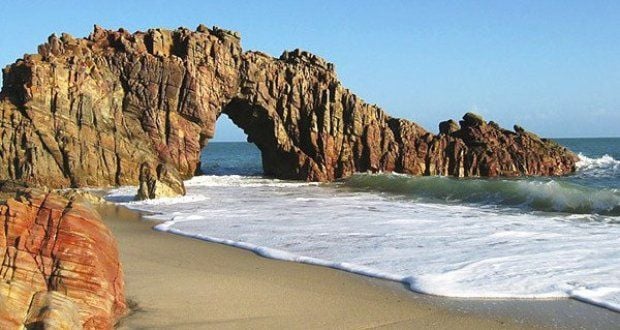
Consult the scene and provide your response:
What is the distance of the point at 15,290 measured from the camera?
5293mm

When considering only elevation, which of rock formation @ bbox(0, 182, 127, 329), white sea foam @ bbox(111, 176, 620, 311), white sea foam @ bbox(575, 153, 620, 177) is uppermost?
white sea foam @ bbox(575, 153, 620, 177)

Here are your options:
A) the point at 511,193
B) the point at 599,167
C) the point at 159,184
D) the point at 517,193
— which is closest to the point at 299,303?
the point at 159,184

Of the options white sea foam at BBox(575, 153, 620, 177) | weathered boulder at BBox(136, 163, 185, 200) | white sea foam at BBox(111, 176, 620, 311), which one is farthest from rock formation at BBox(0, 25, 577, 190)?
white sea foam at BBox(111, 176, 620, 311)

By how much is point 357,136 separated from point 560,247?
25281 mm

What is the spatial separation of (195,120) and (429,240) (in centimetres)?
2307

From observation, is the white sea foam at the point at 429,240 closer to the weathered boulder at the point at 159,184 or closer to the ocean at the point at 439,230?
the ocean at the point at 439,230

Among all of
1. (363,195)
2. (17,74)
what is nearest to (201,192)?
(363,195)

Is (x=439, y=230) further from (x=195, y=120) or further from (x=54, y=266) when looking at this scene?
(x=195, y=120)

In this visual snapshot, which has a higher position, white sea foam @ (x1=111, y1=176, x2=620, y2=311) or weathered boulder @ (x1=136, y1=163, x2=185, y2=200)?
weathered boulder @ (x1=136, y1=163, x2=185, y2=200)

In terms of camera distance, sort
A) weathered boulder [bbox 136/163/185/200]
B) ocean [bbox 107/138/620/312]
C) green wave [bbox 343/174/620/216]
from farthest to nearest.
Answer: weathered boulder [bbox 136/163/185/200]
green wave [bbox 343/174/620/216]
ocean [bbox 107/138/620/312]

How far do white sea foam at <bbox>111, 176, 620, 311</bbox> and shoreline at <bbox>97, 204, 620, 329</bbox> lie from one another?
0.46m

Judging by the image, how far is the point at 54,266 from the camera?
18.9ft

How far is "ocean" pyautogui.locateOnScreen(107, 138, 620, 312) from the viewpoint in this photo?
8930 mm

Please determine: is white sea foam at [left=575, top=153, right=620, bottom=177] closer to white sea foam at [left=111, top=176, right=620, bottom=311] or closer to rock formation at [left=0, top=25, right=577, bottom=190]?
rock formation at [left=0, top=25, right=577, bottom=190]
